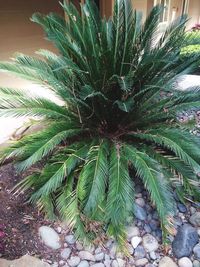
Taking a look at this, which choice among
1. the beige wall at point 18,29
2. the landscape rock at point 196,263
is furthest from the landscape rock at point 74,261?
the beige wall at point 18,29

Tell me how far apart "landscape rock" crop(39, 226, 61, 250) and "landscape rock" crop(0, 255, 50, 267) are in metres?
0.17

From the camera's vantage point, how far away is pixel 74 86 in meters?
3.03

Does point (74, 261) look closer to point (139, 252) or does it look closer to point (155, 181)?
point (139, 252)

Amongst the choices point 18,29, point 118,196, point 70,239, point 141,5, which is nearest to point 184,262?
point 118,196

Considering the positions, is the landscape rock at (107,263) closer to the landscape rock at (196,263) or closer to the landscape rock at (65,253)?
the landscape rock at (65,253)

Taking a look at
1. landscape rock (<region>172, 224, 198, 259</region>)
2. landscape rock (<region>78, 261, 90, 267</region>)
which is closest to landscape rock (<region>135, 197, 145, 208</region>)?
landscape rock (<region>172, 224, 198, 259</region>)

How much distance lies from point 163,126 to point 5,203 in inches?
62.2

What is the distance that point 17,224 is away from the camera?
2.44 m

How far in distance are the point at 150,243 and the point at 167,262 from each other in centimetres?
20

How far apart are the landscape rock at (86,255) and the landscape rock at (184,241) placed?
2.12 ft

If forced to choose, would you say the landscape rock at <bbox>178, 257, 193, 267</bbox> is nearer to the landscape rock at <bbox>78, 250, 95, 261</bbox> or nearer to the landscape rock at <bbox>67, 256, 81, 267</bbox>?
the landscape rock at <bbox>78, 250, 95, 261</bbox>

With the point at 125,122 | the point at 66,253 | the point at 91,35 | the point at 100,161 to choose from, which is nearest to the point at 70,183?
the point at 100,161

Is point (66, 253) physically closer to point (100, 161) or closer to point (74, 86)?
point (100, 161)

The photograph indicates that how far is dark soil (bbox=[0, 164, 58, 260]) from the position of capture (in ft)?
7.48
